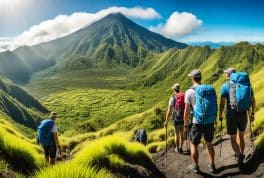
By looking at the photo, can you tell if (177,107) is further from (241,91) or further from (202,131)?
(241,91)

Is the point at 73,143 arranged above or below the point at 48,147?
below

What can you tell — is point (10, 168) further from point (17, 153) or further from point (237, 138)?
point (237, 138)

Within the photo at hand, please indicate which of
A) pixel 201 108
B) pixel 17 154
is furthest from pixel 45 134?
pixel 201 108

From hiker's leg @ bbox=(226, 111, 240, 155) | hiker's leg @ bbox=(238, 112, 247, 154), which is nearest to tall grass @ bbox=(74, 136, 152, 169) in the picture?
hiker's leg @ bbox=(226, 111, 240, 155)

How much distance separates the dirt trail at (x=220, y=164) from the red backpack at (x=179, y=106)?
1.74 m

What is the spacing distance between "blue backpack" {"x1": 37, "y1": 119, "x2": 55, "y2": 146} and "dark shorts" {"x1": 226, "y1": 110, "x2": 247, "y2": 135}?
7.04 metres

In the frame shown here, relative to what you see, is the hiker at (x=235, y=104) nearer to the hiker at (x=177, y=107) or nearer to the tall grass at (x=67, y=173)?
the hiker at (x=177, y=107)

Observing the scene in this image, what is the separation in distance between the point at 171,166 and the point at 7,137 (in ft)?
21.8

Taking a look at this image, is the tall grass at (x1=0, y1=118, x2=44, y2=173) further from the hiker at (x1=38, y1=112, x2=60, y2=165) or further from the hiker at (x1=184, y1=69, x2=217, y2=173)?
the hiker at (x1=184, y1=69, x2=217, y2=173)

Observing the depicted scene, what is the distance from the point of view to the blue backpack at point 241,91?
42.7ft

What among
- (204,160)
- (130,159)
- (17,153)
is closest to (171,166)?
(204,160)

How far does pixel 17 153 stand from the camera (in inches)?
501

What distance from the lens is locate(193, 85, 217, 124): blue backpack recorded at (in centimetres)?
1268

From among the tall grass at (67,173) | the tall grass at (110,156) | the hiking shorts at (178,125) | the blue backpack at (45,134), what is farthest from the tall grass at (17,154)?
the hiking shorts at (178,125)
